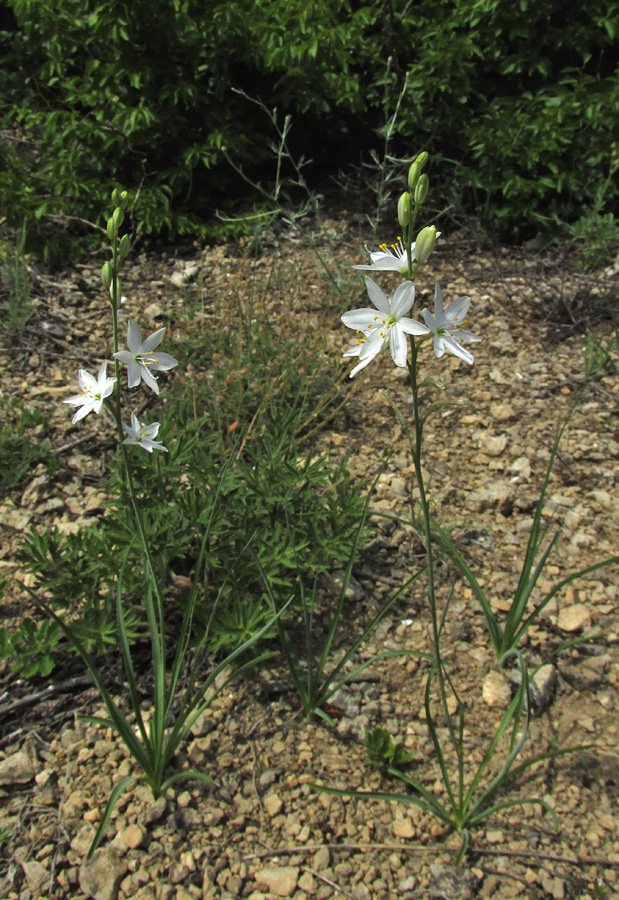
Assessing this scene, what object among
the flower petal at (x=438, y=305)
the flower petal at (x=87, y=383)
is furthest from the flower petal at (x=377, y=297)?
the flower petal at (x=87, y=383)

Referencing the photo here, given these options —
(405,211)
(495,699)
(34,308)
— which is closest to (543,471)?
(495,699)

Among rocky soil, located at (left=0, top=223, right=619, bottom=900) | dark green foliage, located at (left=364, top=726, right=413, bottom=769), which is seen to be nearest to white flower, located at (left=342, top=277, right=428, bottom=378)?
rocky soil, located at (left=0, top=223, right=619, bottom=900)

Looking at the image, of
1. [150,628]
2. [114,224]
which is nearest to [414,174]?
[114,224]

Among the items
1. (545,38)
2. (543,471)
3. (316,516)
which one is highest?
(545,38)

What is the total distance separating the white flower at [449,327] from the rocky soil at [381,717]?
0.18m

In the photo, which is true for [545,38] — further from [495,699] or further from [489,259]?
[495,699]

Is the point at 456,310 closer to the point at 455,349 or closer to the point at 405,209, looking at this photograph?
the point at 455,349

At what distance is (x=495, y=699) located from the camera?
2168mm

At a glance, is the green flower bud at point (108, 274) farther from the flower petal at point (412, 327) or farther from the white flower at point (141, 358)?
the flower petal at point (412, 327)

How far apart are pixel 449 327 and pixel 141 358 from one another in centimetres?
85

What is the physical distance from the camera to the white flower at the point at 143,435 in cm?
184

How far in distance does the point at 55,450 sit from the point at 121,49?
9.01ft

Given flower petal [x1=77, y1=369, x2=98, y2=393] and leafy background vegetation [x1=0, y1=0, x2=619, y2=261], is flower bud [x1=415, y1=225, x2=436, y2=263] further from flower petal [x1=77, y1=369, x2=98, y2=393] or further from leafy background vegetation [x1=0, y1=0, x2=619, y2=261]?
leafy background vegetation [x1=0, y1=0, x2=619, y2=261]

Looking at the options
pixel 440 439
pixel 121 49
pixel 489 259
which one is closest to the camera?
pixel 440 439
